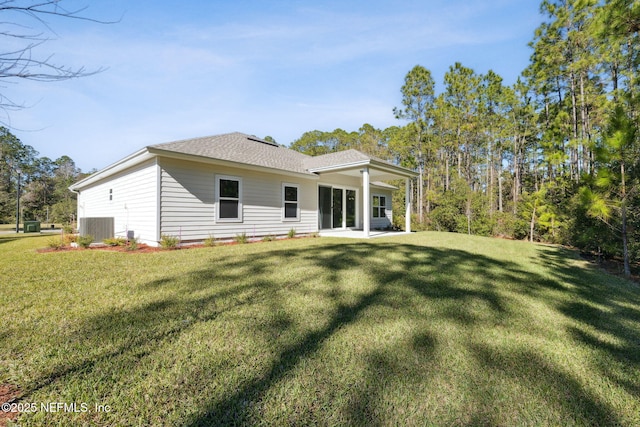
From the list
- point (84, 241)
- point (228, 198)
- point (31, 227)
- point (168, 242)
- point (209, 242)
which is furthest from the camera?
point (31, 227)

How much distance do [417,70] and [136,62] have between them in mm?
20605

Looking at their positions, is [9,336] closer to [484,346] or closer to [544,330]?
[484,346]

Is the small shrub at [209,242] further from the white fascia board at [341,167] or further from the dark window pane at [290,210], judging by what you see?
the white fascia board at [341,167]

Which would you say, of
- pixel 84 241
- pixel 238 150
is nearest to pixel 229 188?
pixel 238 150

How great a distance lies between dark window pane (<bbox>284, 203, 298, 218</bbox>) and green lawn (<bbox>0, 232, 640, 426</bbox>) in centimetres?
655

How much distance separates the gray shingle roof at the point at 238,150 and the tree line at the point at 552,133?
28.7 ft

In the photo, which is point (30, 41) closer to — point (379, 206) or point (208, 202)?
point (208, 202)

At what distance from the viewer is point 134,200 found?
8.90m

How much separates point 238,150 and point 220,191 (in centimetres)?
220

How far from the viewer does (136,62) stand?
19.5 feet

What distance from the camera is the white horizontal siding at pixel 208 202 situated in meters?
7.71

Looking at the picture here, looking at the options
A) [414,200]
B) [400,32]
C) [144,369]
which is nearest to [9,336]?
[144,369]

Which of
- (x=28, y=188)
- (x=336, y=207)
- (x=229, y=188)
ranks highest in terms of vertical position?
(x=28, y=188)

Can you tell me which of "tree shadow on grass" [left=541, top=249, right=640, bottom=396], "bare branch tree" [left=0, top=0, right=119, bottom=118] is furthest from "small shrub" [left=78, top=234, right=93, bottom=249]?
"tree shadow on grass" [left=541, top=249, right=640, bottom=396]
